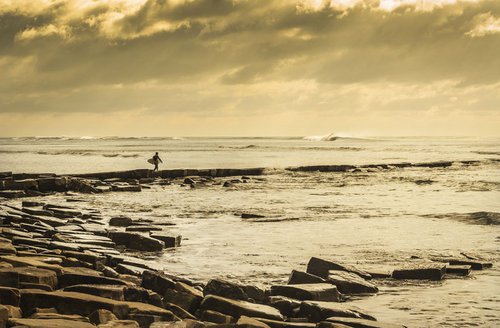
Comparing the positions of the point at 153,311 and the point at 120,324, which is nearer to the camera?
the point at 120,324

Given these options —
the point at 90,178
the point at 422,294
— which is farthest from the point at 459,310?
the point at 90,178

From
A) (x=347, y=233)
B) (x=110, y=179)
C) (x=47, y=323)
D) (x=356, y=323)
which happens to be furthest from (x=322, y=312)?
(x=110, y=179)

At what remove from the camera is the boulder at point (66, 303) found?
21.7 ft

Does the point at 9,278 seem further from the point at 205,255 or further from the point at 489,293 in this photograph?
the point at 489,293

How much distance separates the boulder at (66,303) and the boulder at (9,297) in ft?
0.37

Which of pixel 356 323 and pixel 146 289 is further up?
pixel 146 289

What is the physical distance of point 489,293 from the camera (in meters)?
9.84

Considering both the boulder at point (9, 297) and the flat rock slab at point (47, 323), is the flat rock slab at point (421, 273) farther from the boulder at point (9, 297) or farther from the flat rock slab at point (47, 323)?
the boulder at point (9, 297)

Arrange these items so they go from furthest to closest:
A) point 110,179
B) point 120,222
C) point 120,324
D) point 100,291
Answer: point 110,179
point 120,222
point 100,291
point 120,324

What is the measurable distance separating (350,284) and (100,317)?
178 inches

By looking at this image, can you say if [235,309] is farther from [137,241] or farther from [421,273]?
[137,241]

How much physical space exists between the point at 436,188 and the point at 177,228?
61.3 ft

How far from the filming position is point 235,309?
23.6ft

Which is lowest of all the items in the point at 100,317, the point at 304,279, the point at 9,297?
the point at 304,279
